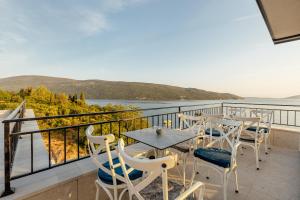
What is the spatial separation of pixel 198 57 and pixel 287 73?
4.79 metres

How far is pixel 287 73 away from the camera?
8031 mm

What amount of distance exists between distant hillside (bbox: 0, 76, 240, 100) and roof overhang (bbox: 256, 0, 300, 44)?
12905mm

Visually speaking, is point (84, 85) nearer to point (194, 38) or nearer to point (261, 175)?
point (194, 38)

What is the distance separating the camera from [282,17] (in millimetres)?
2205

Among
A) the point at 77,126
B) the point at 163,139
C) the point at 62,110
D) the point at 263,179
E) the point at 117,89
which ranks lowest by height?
the point at 263,179

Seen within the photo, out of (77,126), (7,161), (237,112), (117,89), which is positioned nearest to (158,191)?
(77,126)

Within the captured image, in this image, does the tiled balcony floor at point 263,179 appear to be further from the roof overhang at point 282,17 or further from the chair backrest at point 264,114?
the roof overhang at point 282,17

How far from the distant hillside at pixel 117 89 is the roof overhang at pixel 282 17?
12905 mm

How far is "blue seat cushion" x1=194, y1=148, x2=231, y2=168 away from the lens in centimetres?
185

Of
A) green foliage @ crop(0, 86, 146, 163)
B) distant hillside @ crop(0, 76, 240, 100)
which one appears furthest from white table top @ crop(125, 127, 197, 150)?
distant hillside @ crop(0, 76, 240, 100)

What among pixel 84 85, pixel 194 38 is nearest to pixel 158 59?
pixel 194 38

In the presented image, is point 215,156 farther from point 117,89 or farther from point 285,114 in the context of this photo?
point 117,89

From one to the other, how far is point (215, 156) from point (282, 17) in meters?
2.27

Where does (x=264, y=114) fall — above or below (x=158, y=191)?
above
